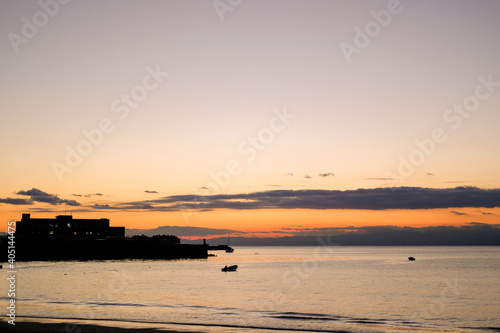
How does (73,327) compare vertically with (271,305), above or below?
above

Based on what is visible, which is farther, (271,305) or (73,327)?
(271,305)

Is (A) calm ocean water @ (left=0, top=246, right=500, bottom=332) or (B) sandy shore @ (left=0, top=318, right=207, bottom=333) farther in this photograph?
(A) calm ocean water @ (left=0, top=246, right=500, bottom=332)

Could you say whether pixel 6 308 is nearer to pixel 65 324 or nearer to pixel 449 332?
pixel 65 324

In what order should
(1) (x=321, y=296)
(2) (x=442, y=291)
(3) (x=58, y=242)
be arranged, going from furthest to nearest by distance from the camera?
(3) (x=58, y=242) < (2) (x=442, y=291) < (1) (x=321, y=296)

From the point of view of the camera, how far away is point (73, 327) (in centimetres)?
→ 4112

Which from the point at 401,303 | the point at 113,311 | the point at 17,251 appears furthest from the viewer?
the point at 17,251

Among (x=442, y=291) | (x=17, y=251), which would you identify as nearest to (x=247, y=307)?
(x=442, y=291)

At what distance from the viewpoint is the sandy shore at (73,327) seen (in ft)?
129

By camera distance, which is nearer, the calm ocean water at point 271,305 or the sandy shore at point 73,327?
the sandy shore at point 73,327

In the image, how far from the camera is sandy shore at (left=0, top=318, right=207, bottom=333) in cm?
3938

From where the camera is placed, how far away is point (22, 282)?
9138 centimetres

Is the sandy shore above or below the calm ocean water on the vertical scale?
above

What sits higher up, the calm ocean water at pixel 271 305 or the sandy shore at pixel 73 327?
the sandy shore at pixel 73 327

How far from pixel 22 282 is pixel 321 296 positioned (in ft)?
184
